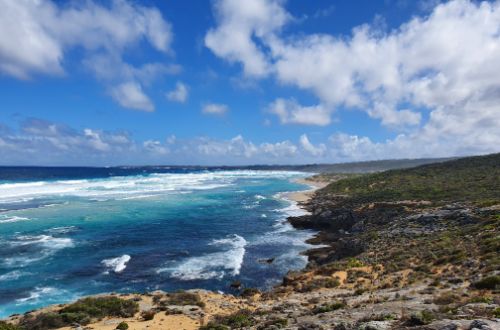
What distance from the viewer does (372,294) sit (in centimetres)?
2198

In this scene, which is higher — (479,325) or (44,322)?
(479,325)

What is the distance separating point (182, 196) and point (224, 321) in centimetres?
7189

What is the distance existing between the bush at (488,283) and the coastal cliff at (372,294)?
0.14 ft

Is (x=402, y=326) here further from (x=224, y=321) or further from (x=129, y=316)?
(x=129, y=316)

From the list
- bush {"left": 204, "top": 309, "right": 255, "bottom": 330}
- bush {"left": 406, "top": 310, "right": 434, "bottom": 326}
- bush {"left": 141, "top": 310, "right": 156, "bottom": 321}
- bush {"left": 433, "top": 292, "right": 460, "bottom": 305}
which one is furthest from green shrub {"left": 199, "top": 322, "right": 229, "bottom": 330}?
bush {"left": 433, "top": 292, "right": 460, "bottom": 305}

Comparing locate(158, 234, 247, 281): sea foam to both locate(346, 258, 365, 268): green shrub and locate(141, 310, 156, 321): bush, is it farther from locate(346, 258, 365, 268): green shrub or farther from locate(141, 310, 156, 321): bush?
locate(141, 310, 156, 321): bush

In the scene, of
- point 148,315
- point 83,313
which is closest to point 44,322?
point 83,313

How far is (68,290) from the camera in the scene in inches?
1172

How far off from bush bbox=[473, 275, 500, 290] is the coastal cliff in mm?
42

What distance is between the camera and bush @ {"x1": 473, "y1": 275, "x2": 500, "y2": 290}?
61.9 ft

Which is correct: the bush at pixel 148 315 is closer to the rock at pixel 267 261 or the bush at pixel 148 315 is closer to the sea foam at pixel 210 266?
the sea foam at pixel 210 266

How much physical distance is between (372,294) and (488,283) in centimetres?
569

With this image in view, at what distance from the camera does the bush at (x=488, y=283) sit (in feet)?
61.9

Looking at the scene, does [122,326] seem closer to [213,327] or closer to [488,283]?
[213,327]
